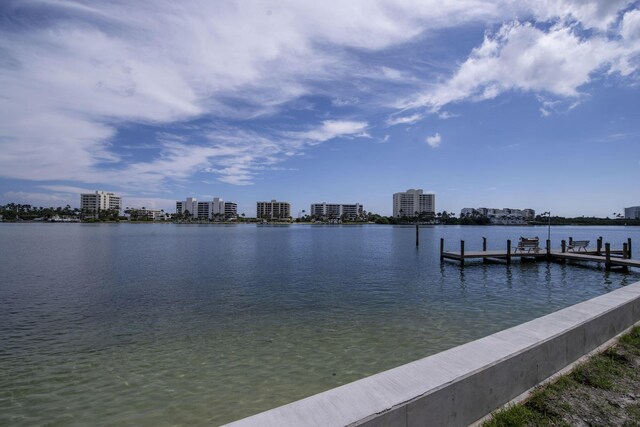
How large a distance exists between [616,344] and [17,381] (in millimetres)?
13142

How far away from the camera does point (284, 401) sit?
750 centimetres

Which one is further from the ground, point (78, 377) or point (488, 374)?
point (488, 374)

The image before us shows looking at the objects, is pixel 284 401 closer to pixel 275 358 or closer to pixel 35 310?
pixel 275 358

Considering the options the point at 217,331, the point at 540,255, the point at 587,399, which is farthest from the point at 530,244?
the point at 587,399

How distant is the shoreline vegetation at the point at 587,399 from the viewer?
4.41m

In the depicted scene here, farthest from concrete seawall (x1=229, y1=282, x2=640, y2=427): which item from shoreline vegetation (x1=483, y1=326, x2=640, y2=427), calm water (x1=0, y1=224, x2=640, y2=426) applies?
calm water (x1=0, y1=224, x2=640, y2=426)

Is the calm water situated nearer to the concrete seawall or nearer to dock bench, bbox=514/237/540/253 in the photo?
the concrete seawall

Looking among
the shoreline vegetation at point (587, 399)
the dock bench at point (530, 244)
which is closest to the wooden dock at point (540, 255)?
the dock bench at point (530, 244)

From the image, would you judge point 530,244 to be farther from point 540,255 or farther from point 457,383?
point 457,383

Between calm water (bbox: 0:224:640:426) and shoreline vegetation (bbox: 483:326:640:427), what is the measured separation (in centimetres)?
454

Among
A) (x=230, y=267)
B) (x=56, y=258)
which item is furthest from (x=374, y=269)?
(x=56, y=258)

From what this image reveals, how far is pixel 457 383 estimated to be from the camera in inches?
156

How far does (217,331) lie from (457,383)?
10.3 meters

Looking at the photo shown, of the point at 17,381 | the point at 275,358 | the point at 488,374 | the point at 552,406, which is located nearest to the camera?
the point at 488,374
